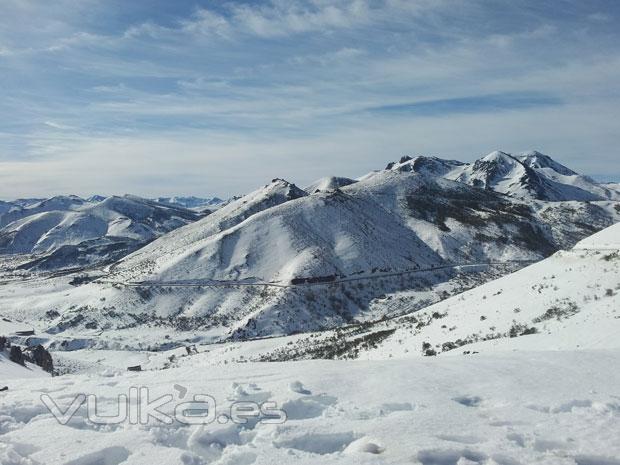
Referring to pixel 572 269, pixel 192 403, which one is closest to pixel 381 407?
pixel 192 403

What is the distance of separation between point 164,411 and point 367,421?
A: 144 inches

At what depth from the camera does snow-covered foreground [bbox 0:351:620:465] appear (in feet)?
23.3

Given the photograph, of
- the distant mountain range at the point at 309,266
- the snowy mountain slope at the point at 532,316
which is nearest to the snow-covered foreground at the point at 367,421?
the snowy mountain slope at the point at 532,316

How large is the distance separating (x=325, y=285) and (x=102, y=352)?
3808cm

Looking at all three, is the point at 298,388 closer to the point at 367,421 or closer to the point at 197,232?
the point at 367,421

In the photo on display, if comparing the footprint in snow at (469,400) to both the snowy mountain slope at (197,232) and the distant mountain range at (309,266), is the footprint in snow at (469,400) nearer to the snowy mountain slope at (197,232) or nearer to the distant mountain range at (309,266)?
the distant mountain range at (309,266)

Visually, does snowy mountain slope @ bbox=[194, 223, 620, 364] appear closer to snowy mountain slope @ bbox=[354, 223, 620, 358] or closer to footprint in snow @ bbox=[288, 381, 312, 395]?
snowy mountain slope @ bbox=[354, 223, 620, 358]

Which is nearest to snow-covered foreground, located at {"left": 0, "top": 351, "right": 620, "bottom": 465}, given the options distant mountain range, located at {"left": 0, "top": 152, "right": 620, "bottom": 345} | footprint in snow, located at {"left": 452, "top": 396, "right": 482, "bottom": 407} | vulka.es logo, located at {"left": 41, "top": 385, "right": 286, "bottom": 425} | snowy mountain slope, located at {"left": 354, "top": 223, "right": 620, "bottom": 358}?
footprint in snow, located at {"left": 452, "top": 396, "right": 482, "bottom": 407}

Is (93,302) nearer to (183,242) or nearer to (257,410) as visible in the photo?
(183,242)

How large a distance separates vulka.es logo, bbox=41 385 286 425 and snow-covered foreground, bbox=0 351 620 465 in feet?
0.45

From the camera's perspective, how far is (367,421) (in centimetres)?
818

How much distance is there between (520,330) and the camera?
23734 millimetres

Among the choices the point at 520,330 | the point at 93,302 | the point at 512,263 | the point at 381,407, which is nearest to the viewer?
the point at 381,407

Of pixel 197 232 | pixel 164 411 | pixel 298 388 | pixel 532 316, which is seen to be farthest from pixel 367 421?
pixel 197 232
